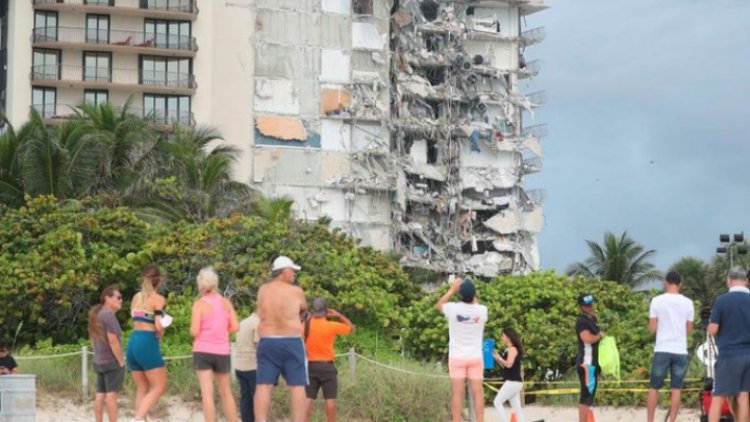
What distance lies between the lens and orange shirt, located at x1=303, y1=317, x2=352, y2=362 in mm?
19047

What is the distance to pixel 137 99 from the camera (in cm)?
7475

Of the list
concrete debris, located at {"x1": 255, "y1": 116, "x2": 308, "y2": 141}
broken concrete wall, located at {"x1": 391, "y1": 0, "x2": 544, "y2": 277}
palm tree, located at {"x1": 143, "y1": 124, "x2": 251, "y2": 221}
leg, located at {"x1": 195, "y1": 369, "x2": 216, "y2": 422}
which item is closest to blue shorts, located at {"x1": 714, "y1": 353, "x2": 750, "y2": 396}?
leg, located at {"x1": 195, "y1": 369, "x2": 216, "y2": 422}

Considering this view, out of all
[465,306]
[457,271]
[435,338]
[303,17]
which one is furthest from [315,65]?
[465,306]

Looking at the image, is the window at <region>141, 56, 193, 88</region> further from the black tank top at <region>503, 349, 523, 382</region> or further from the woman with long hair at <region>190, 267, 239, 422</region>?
the woman with long hair at <region>190, 267, 239, 422</region>

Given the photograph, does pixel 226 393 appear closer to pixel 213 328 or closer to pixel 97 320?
pixel 213 328

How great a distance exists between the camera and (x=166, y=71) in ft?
249

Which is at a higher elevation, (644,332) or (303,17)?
(303,17)

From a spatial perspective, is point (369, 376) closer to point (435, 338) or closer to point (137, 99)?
point (435, 338)

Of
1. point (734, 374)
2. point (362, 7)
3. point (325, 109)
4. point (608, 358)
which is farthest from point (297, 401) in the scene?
point (362, 7)

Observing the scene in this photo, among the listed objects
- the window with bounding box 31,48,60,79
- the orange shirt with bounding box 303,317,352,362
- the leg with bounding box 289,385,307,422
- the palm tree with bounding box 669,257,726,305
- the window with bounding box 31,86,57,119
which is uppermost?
the window with bounding box 31,48,60,79

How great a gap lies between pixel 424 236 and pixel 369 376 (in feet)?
208

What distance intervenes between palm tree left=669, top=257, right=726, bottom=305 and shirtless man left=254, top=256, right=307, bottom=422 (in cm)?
5361

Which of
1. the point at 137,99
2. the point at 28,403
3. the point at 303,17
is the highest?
the point at 303,17

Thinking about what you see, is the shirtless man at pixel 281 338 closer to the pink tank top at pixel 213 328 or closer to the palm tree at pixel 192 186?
the pink tank top at pixel 213 328
